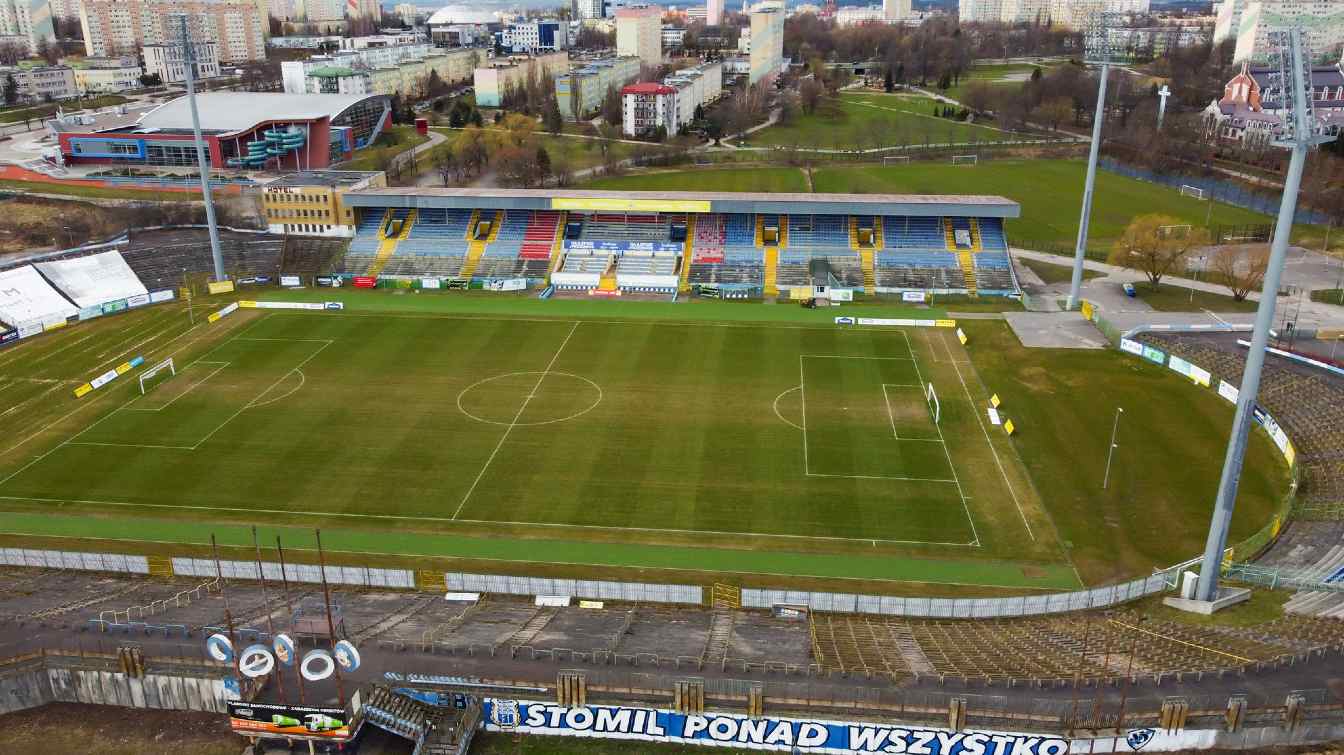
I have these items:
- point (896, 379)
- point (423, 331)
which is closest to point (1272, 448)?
point (896, 379)

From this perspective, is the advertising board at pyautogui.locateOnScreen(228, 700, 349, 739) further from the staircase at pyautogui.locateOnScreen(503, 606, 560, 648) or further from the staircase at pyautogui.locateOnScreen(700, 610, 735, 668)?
the staircase at pyautogui.locateOnScreen(700, 610, 735, 668)

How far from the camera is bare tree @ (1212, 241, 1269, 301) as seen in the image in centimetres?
6525

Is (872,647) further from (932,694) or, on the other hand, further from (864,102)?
(864,102)

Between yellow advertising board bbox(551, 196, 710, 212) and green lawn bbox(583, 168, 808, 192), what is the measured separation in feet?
83.2

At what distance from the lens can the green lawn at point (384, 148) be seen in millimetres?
107688

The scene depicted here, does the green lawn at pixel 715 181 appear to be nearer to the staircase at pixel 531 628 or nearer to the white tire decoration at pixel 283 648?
the staircase at pixel 531 628

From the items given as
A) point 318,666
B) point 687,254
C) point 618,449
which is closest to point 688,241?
point 687,254

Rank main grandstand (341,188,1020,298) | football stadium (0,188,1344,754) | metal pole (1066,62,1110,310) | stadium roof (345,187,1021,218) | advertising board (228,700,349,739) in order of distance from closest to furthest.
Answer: advertising board (228,700,349,739), football stadium (0,188,1344,754), metal pole (1066,62,1110,310), main grandstand (341,188,1020,298), stadium roof (345,187,1021,218)

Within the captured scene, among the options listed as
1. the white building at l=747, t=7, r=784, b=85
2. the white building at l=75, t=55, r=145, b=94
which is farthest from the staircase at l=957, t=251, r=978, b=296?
the white building at l=75, t=55, r=145, b=94

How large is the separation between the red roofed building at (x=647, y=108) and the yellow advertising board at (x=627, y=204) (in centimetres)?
5780

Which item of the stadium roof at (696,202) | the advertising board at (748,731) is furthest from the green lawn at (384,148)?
the advertising board at (748,731)

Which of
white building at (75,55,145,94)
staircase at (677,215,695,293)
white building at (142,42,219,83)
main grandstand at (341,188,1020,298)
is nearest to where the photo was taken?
main grandstand at (341,188,1020,298)

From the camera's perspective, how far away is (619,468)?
42.7 metres

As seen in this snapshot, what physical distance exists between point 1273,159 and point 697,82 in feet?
250
